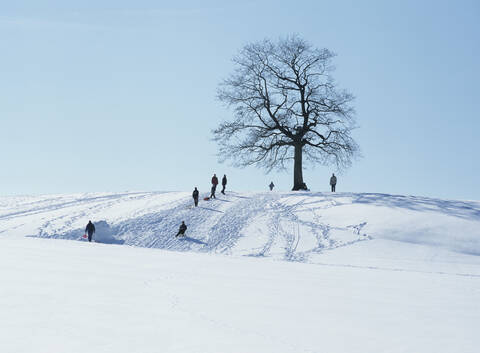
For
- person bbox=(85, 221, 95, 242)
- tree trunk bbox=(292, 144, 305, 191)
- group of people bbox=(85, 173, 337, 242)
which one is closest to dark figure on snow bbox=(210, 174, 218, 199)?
group of people bbox=(85, 173, 337, 242)

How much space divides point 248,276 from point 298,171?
25043mm

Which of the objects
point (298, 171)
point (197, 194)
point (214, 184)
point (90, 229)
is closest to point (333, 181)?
point (298, 171)

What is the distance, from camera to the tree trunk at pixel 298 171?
39219mm

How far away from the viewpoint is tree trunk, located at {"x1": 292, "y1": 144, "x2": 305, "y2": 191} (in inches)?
1544

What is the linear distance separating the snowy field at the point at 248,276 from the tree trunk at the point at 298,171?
5.40 m

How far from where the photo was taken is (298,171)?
1560 inches

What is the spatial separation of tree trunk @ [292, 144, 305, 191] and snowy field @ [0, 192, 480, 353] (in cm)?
540

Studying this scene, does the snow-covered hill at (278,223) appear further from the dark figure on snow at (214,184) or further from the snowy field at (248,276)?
the dark figure on snow at (214,184)

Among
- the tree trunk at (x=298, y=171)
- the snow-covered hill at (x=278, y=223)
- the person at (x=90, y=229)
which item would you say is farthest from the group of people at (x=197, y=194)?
the tree trunk at (x=298, y=171)

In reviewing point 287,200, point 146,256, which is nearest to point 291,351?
point 146,256

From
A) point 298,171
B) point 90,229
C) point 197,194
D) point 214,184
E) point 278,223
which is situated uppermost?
point 298,171

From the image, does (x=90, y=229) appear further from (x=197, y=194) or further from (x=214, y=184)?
(x=214, y=184)

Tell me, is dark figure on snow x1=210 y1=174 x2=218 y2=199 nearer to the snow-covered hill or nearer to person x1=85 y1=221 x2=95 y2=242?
the snow-covered hill

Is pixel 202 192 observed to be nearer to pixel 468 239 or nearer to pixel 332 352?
pixel 468 239
